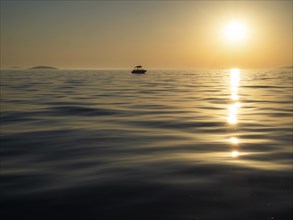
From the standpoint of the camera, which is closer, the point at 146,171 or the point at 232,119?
the point at 146,171

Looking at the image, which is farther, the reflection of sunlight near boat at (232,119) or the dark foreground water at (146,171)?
the reflection of sunlight near boat at (232,119)

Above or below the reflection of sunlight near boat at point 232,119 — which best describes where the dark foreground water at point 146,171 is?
below

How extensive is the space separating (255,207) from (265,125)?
9.76 metres

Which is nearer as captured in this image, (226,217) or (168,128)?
(226,217)

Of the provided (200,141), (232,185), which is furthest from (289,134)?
(232,185)

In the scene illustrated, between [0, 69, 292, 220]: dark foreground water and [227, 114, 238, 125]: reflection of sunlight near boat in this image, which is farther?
[227, 114, 238, 125]: reflection of sunlight near boat

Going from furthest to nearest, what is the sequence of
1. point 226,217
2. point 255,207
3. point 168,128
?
point 168,128, point 255,207, point 226,217

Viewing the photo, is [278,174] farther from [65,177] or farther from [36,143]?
[36,143]

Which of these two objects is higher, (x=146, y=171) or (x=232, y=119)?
(x=232, y=119)

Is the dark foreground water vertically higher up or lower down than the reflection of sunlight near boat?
lower down

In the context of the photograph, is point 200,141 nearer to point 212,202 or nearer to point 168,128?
point 168,128

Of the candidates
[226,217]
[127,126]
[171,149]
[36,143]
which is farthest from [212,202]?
[127,126]

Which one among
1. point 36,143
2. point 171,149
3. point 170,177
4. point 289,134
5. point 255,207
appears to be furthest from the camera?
point 289,134

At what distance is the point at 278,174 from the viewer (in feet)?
25.7
